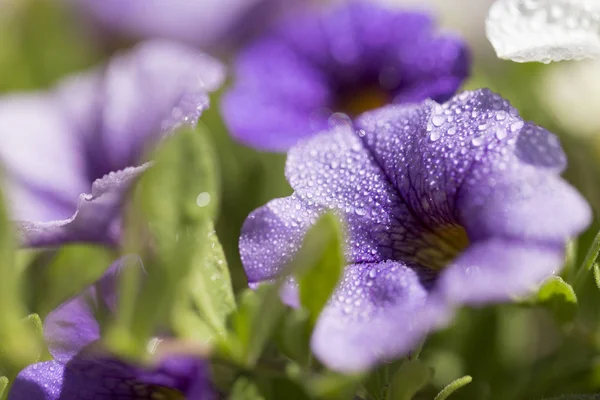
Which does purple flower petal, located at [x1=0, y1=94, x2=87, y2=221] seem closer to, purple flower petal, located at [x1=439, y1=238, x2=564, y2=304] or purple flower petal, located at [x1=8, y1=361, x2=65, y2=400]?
purple flower petal, located at [x1=8, y1=361, x2=65, y2=400]

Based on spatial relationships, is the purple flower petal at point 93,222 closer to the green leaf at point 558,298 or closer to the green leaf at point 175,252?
the green leaf at point 175,252

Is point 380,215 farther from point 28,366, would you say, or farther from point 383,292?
point 28,366

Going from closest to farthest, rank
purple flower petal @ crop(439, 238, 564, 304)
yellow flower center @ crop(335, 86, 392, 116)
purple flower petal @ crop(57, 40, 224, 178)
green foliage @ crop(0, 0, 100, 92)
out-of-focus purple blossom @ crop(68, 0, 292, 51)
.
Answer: purple flower petal @ crop(439, 238, 564, 304) → purple flower petal @ crop(57, 40, 224, 178) → yellow flower center @ crop(335, 86, 392, 116) → green foliage @ crop(0, 0, 100, 92) → out-of-focus purple blossom @ crop(68, 0, 292, 51)

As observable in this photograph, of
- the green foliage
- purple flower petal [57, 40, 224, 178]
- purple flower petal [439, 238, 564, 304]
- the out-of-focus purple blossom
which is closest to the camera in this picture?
→ purple flower petal [439, 238, 564, 304]

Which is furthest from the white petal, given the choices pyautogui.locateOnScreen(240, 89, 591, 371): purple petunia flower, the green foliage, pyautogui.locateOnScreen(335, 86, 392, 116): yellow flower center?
the green foliage

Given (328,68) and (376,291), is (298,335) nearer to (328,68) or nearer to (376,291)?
(376,291)

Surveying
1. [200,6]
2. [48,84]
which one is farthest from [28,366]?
[200,6]

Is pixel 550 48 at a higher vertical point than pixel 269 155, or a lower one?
higher

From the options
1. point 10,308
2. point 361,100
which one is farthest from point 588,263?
point 361,100
